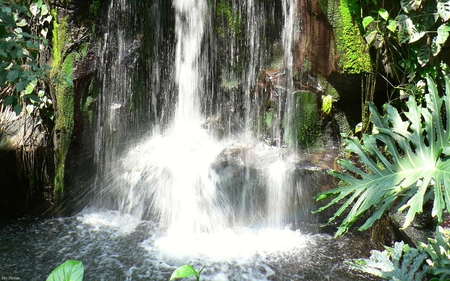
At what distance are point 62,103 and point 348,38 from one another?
10.2 feet

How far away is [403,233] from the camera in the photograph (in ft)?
13.0

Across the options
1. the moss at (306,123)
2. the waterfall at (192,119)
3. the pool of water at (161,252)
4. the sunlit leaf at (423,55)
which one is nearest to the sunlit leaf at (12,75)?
the pool of water at (161,252)

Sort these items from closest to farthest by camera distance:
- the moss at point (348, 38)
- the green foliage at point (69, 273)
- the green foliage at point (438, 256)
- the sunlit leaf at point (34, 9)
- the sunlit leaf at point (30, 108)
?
the green foliage at point (69, 273) → the green foliage at point (438, 256) → the moss at point (348, 38) → the sunlit leaf at point (30, 108) → the sunlit leaf at point (34, 9)

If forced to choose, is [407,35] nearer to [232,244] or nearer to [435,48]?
[435,48]

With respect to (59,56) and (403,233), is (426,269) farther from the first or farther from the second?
(59,56)

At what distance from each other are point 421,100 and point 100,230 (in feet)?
10.8

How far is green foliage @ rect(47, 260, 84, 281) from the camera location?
57.4 inches

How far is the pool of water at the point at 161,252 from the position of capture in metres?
3.38

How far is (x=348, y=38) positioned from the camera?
424cm

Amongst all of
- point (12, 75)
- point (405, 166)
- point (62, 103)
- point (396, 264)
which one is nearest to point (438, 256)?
point (396, 264)

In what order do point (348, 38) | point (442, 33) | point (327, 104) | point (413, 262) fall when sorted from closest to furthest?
point (413, 262) → point (442, 33) → point (348, 38) → point (327, 104)

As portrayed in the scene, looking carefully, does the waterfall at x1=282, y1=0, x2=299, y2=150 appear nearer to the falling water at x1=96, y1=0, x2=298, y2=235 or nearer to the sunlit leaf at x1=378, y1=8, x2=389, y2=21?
the falling water at x1=96, y1=0, x2=298, y2=235

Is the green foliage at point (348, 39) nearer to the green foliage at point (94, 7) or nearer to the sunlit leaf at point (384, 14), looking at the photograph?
the sunlit leaf at point (384, 14)

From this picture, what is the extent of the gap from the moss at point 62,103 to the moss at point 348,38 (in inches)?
111
